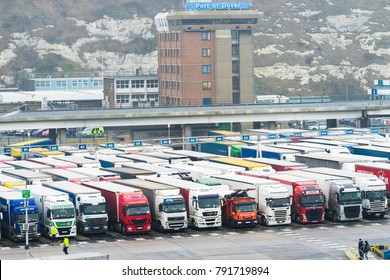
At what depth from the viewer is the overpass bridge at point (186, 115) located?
135 m

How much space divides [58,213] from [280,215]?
15.3 m

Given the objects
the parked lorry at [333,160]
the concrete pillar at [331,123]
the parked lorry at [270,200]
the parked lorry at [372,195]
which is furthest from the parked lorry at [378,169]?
the concrete pillar at [331,123]

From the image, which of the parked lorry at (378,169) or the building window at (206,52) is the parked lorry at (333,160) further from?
the building window at (206,52)

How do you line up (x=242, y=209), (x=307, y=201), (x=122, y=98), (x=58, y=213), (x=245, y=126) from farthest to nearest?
(x=122, y=98)
(x=245, y=126)
(x=307, y=201)
(x=242, y=209)
(x=58, y=213)

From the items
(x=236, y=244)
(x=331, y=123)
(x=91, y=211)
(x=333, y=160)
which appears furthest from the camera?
(x=331, y=123)

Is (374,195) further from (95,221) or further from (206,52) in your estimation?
(206,52)

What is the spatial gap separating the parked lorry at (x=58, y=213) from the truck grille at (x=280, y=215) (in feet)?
45.5

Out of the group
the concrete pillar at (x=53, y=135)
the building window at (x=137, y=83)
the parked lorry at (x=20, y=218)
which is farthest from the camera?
the building window at (x=137, y=83)

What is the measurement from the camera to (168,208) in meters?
69.1

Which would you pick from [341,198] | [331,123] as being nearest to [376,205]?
→ [341,198]

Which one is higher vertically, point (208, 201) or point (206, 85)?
point (206, 85)

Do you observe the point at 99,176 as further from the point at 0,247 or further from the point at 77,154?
the point at 77,154

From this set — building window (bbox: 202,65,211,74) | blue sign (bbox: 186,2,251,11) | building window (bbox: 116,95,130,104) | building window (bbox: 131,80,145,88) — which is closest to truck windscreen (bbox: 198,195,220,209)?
blue sign (bbox: 186,2,251,11)

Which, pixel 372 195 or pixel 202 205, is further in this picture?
Answer: pixel 372 195
